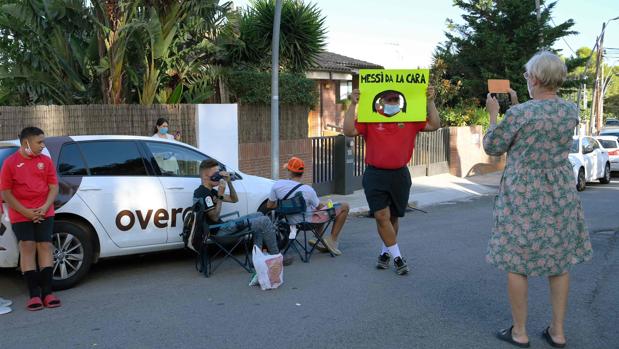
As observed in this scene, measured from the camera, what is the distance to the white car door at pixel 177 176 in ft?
22.5

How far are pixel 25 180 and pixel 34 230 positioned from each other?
1.51ft

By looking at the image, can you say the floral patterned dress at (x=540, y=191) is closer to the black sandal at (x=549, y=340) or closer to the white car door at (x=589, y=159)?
the black sandal at (x=549, y=340)

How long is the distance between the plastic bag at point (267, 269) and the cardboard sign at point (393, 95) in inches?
66.1

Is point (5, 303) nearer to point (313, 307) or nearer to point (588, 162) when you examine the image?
point (313, 307)

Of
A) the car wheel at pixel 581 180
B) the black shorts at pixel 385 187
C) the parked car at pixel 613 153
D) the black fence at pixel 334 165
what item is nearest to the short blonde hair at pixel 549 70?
the black shorts at pixel 385 187

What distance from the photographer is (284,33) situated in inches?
512

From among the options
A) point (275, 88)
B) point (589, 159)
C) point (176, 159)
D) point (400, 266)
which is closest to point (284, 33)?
point (275, 88)

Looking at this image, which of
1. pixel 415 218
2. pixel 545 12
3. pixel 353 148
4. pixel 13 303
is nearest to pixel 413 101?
pixel 13 303

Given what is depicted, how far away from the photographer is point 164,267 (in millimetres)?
7168

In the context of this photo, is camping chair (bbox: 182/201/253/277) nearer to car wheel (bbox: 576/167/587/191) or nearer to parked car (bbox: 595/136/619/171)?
car wheel (bbox: 576/167/587/191)

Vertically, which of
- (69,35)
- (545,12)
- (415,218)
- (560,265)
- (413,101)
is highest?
(545,12)

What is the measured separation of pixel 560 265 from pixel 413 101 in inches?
101

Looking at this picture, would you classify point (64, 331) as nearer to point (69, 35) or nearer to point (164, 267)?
point (164, 267)

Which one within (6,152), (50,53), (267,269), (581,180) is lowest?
(581,180)
